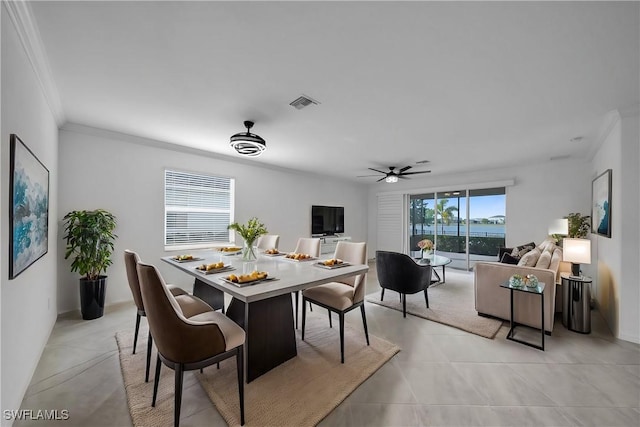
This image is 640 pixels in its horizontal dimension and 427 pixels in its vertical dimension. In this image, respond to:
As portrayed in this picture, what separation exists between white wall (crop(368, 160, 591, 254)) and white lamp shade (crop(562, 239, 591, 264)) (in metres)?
2.69

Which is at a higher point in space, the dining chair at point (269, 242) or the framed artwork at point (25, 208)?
the framed artwork at point (25, 208)

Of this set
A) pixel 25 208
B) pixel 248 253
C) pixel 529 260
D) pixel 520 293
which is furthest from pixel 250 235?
pixel 529 260

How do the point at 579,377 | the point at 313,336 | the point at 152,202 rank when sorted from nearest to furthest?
the point at 579,377 → the point at 313,336 → the point at 152,202

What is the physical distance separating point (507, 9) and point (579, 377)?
108 inches

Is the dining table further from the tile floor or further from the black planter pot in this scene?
the black planter pot

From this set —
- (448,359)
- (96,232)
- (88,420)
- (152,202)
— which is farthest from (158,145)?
(448,359)

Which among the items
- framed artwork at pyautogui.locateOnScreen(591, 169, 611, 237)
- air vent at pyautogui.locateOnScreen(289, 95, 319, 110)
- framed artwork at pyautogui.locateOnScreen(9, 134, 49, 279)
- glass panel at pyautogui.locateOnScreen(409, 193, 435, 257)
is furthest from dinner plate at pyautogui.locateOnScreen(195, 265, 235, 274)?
glass panel at pyautogui.locateOnScreen(409, 193, 435, 257)

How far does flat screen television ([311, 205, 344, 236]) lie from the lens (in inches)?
265

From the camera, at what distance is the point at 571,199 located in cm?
495

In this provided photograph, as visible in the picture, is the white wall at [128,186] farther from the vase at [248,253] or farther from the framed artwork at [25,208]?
the vase at [248,253]

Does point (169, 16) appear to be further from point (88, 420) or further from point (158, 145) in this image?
point (158, 145)

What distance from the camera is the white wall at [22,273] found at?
4.92 ft

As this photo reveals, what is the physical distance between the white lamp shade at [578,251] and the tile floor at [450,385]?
0.81 meters

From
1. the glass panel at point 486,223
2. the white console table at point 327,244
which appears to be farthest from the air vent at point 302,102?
the glass panel at point 486,223
